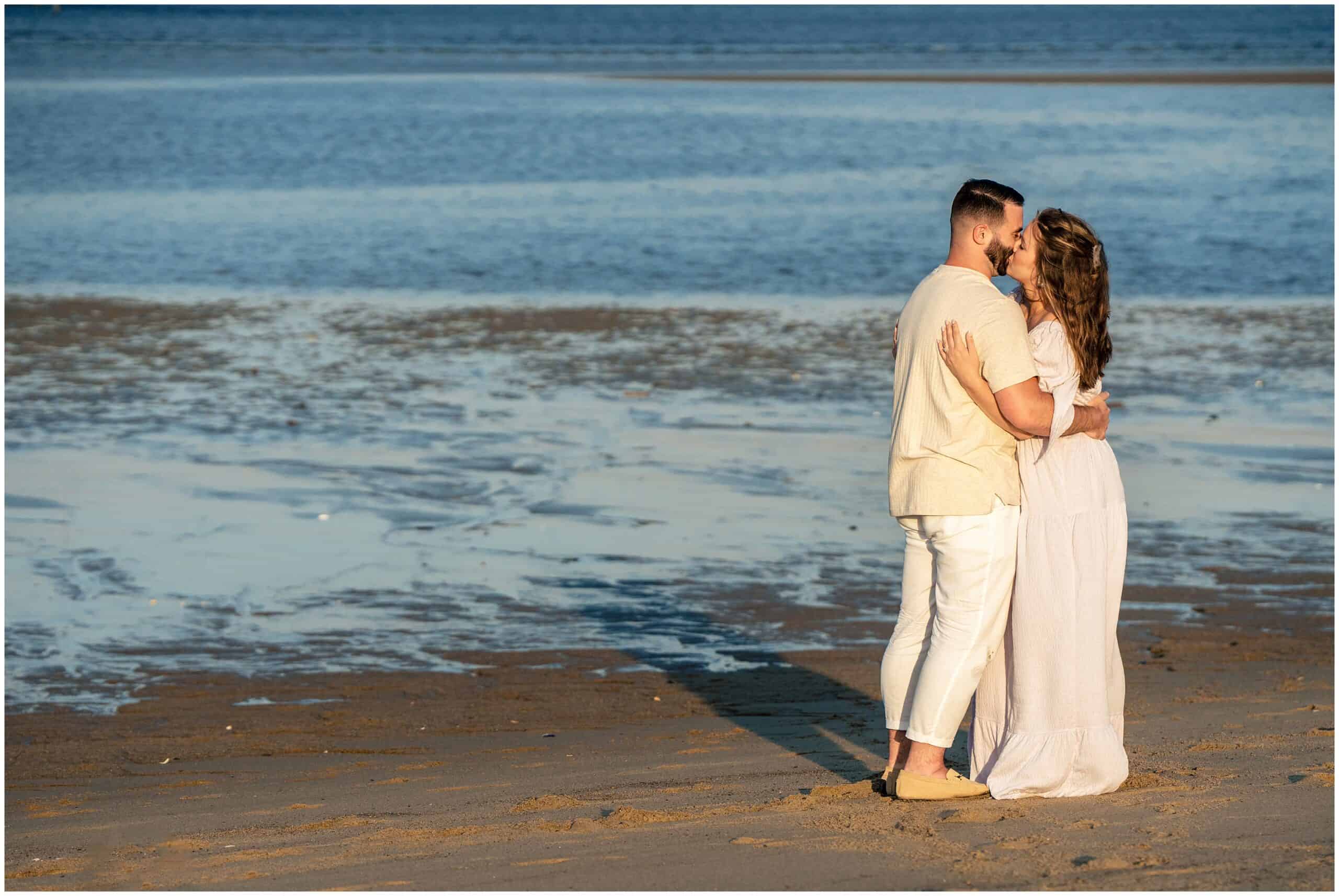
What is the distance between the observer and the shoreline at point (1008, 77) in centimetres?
4362

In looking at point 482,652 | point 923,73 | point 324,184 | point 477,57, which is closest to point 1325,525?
point 482,652

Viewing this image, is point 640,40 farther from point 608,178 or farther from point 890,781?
point 890,781

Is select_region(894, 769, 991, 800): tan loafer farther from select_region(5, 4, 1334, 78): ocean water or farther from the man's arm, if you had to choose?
select_region(5, 4, 1334, 78): ocean water

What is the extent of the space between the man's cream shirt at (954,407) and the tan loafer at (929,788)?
28.4 inches

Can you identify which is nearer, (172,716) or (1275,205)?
(172,716)

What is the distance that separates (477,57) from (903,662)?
55.9 m

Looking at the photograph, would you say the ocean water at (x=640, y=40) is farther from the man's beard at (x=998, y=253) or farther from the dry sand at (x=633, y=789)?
the man's beard at (x=998, y=253)

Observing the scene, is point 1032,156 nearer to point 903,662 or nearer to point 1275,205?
point 1275,205

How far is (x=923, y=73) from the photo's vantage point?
49.2 meters

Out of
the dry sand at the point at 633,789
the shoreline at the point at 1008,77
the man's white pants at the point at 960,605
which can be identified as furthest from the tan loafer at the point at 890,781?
the shoreline at the point at 1008,77

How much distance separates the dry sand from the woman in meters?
0.13

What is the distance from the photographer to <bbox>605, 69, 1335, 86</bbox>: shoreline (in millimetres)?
43625

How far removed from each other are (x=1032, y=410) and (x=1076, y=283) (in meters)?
0.39

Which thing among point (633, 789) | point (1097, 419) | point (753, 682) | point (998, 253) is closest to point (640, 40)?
point (753, 682)
